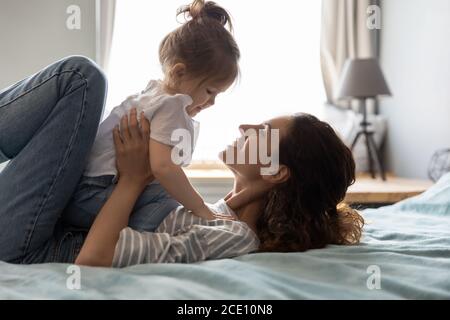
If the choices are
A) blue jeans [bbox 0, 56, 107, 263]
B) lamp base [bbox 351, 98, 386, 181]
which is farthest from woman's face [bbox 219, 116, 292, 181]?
lamp base [bbox 351, 98, 386, 181]

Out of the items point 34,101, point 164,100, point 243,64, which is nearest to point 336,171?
point 164,100

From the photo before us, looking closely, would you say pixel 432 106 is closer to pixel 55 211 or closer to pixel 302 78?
pixel 302 78

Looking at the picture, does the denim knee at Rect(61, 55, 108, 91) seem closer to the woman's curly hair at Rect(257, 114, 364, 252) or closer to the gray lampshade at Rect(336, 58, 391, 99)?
the woman's curly hair at Rect(257, 114, 364, 252)

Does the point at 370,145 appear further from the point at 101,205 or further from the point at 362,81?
the point at 101,205

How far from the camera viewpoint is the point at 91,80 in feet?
4.20

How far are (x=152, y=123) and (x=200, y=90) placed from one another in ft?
0.60

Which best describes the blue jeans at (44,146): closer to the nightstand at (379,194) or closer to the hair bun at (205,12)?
the hair bun at (205,12)

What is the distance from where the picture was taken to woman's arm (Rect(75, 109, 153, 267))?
47.8 inches

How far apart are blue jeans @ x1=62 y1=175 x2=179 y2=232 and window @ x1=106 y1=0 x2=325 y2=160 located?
7.04ft

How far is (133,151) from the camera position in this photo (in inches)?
53.4

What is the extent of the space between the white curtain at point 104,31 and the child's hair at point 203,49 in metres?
2.04

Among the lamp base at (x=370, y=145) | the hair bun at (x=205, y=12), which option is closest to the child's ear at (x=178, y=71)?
the hair bun at (x=205, y=12)

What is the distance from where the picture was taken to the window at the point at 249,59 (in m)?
3.57
